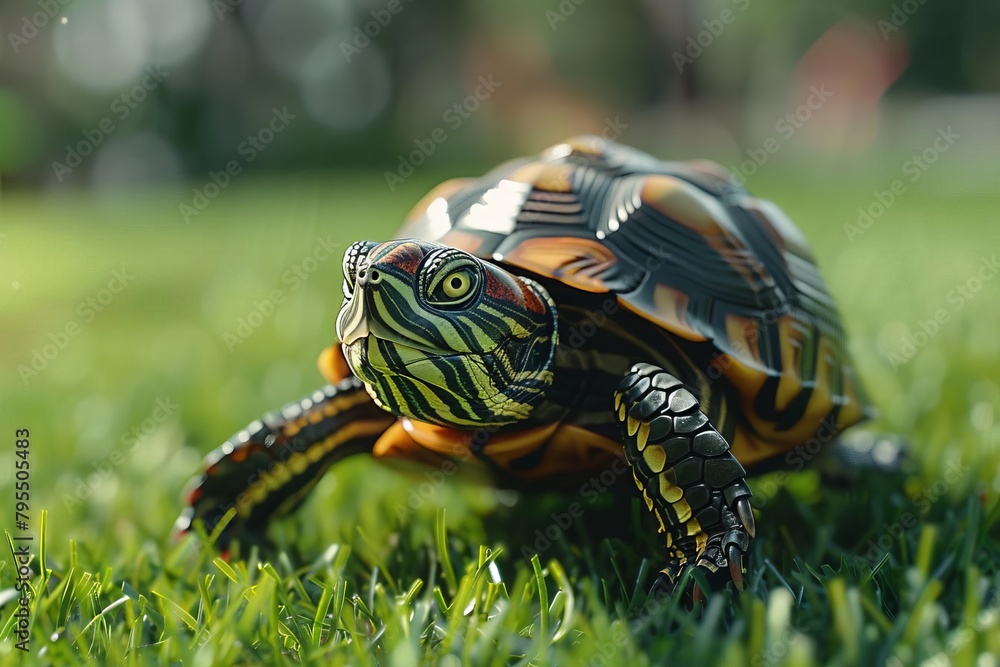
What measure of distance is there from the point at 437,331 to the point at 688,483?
Result: 0.60 metres

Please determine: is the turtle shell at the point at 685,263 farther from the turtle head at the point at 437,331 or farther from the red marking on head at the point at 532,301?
the turtle head at the point at 437,331

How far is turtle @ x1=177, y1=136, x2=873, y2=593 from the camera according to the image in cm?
180

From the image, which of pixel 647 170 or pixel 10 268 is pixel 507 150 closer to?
pixel 10 268

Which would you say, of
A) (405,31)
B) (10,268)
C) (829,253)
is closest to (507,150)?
(405,31)

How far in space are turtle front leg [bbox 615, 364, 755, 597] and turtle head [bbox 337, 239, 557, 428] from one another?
298 millimetres

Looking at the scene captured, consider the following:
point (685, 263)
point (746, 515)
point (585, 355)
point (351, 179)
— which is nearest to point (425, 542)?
point (585, 355)

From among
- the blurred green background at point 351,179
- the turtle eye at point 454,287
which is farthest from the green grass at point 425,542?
the turtle eye at point 454,287

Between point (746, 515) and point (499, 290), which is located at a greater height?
point (499, 290)

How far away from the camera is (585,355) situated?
2131 mm

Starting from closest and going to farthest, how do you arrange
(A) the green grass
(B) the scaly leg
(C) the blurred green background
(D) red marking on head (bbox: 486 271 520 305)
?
(A) the green grass
(D) red marking on head (bbox: 486 271 520 305)
(B) the scaly leg
(C) the blurred green background

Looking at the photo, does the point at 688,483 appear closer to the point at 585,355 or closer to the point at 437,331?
the point at 585,355

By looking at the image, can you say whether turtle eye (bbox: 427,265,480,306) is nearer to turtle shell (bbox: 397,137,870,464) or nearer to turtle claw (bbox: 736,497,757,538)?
turtle shell (bbox: 397,137,870,464)

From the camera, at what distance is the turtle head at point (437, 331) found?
5.71 feet

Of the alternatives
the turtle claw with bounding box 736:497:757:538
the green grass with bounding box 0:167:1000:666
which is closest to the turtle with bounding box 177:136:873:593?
the turtle claw with bounding box 736:497:757:538
